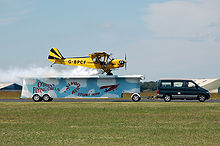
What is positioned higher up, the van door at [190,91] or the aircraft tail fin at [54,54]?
the aircraft tail fin at [54,54]

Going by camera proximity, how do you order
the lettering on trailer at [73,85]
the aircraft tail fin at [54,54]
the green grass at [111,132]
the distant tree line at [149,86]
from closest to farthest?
the green grass at [111,132] < the lettering on trailer at [73,85] < the aircraft tail fin at [54,54] < the distant tree line at [149,86]

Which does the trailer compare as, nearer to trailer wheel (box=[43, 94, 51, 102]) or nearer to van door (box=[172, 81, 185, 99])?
trailer wheel (box=[43, 94, 51, 102])

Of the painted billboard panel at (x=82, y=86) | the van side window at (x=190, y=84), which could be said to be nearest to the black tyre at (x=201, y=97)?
the van side window at (x=190, y=84)

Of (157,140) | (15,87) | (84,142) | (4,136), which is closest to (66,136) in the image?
(84,142)

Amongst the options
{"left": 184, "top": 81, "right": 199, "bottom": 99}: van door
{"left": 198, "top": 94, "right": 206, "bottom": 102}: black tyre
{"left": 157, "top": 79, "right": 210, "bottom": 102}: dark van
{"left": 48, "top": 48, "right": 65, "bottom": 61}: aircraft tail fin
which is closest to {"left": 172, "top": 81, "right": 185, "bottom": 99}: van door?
{"left": 157, "top": 79, "right": 210, "bottom": 102}: dark van

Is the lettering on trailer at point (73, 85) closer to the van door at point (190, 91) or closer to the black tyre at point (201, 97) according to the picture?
the van door at point (190, 91)

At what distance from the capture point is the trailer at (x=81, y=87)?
110 ft

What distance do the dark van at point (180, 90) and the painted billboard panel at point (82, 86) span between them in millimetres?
2389

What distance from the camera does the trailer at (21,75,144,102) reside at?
1323 inches

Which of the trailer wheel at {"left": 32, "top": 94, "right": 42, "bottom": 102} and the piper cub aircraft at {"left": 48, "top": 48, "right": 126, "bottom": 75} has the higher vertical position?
the piper cub aircraft at {"left": 48, "top": 48, "right": 126, "bottom": 75}

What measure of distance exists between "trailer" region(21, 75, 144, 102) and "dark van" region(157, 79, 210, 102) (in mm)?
2378

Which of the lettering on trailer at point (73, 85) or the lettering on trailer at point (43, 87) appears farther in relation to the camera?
the lettering on trailer at point (43, 87)

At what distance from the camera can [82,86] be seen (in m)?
34.2

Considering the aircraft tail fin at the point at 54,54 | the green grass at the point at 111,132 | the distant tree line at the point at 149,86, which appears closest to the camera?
the green grass at the point at 111,132
